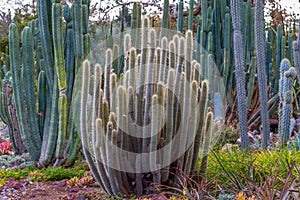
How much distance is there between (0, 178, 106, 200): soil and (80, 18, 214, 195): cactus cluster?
0.22 meters

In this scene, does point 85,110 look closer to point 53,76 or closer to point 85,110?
point 85,110

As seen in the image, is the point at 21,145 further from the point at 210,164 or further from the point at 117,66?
the point at 210,164

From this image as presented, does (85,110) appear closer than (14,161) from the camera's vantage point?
Yes

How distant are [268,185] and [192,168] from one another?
90 centimetres

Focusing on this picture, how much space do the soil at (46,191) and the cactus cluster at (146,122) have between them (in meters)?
0.22

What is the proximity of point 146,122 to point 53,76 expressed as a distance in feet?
6.88

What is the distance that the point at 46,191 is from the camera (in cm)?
383

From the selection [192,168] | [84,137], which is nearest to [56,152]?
[84,137]

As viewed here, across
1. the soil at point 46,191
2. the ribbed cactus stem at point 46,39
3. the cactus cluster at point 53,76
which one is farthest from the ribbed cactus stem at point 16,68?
the soil at point 46,191

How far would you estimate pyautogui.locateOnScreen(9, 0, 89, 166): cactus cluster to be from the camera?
184 inches

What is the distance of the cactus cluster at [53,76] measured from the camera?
15.4 feet

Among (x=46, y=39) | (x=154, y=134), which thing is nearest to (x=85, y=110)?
(x=154, y=134)

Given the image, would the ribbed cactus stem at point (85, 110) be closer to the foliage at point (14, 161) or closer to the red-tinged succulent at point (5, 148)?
the foliage at point (14, 161)

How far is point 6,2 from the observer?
51.9 ft
